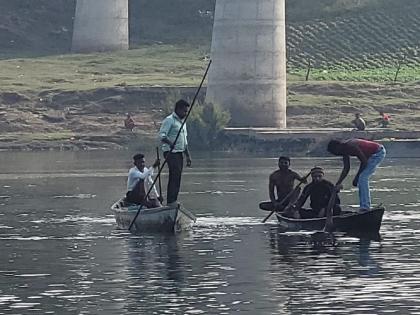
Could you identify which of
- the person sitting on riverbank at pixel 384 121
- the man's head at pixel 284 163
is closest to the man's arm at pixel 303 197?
the man's head at pixel 284 163

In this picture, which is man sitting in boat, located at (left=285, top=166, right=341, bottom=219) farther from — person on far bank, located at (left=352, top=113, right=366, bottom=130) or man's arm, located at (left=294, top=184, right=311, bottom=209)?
person on far bank, located at (left=352, top=113, right=366, bottom=130)

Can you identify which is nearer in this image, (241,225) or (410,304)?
(410,304)

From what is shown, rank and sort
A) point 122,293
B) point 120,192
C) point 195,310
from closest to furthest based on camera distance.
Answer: point 195,310 < point 122,293 < point 120,192

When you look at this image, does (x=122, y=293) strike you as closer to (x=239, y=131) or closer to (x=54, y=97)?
(x=239, y=131)

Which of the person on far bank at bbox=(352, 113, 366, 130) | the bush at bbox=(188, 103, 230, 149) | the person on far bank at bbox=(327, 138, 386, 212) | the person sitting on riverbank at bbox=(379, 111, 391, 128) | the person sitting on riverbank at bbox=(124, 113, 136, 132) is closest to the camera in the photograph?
the person on far bank at bbox=(327, 138, 386, 212)

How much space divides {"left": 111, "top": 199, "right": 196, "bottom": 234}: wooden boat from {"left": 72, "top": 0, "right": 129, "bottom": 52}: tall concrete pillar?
62779 millimetres

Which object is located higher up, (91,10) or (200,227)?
(91,10)

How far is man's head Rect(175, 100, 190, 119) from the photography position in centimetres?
3509

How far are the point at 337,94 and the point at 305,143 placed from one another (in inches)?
401

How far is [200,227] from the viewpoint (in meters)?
37.9

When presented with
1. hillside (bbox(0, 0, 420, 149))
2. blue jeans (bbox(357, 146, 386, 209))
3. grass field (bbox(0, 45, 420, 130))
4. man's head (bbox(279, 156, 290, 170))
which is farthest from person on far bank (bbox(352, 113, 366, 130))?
blue jeans (bbox(357, 146, 386, 209))

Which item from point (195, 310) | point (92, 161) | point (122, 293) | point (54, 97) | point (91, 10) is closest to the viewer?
point (195, 310)

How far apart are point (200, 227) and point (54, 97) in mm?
49713

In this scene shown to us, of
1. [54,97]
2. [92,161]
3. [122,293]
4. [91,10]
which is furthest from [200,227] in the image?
[91,10]
